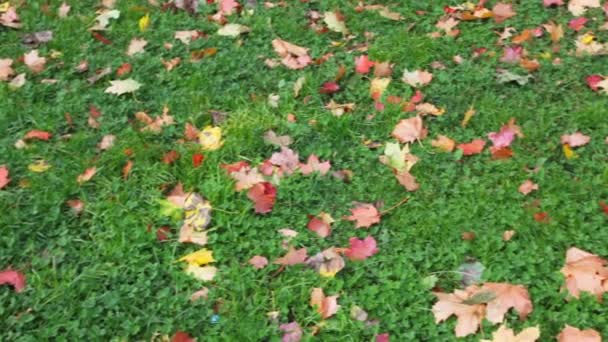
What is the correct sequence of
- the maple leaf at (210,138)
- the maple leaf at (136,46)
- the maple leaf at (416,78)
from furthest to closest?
the maple leaf at (136,46) → the maple leaf at (416,78) → the maple leaf at (210,138)

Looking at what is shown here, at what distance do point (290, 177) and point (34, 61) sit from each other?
1.77 m

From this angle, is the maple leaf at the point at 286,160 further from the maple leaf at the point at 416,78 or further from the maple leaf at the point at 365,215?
the maple leaf at the point at 416,78

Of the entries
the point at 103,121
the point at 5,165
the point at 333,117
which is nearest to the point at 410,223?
the point at 333,117

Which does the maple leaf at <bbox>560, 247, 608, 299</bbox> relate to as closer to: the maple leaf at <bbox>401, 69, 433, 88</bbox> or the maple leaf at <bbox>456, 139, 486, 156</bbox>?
the maple leaf at <bbox>456, 139, 486, 156</bbox>

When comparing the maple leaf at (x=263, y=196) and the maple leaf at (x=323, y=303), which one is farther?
the maple leaf at (x=263, y=196)

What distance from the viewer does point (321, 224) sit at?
3.00 metres

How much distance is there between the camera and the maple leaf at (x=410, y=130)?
3373 millimetres

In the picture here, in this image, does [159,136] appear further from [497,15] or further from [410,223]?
[497,15]

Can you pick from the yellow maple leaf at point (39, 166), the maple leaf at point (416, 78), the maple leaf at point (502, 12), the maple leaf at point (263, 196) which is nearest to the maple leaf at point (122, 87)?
the yellow maple leaf at point (39, 166)

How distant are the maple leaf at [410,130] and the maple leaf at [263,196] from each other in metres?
0.70

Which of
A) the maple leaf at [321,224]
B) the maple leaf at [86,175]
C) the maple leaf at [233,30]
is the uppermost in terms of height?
the maple leaf at [233,30]

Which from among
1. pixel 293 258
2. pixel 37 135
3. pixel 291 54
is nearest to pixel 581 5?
pixel 291 54

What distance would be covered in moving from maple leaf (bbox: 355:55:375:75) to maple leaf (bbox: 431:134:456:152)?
0.68 m

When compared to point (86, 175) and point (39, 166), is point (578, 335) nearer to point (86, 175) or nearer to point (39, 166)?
point (86, 175)
